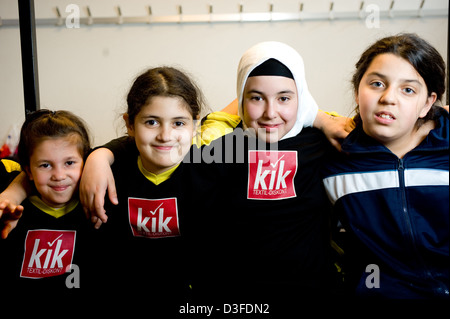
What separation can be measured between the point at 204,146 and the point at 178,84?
18 centimetres

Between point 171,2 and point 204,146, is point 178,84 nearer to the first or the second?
point 204,146

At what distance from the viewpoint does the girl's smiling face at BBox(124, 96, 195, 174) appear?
37.1 inches

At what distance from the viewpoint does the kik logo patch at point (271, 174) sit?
3.09 ft

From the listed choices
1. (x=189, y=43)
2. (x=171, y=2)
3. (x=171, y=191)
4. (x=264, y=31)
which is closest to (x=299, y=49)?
(x=264, y=31)

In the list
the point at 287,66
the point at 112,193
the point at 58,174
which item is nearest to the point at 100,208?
the point at 112,193

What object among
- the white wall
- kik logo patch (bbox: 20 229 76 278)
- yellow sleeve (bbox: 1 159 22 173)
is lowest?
kik logo patch (bbox: 20 229 76 278)

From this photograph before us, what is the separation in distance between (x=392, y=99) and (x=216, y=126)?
46 centimetres

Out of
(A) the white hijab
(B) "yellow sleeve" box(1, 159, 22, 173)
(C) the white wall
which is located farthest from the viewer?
(C) the white wall

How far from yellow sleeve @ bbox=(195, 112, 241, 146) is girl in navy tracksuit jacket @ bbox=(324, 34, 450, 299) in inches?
13.0

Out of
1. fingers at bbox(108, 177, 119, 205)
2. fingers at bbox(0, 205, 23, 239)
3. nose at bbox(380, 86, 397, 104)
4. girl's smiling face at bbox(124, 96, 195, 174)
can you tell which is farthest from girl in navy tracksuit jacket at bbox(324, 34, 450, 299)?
fingers at bbox(0, 205, 23, 239)

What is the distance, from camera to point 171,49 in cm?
187

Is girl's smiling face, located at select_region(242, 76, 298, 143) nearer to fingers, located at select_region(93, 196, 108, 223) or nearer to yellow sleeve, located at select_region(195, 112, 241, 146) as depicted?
yellow sleeve, located at select_region(195, 112, 241, 146)

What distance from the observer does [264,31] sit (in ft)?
6.01

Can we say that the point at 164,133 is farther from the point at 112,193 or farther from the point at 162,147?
the point at 112,193
